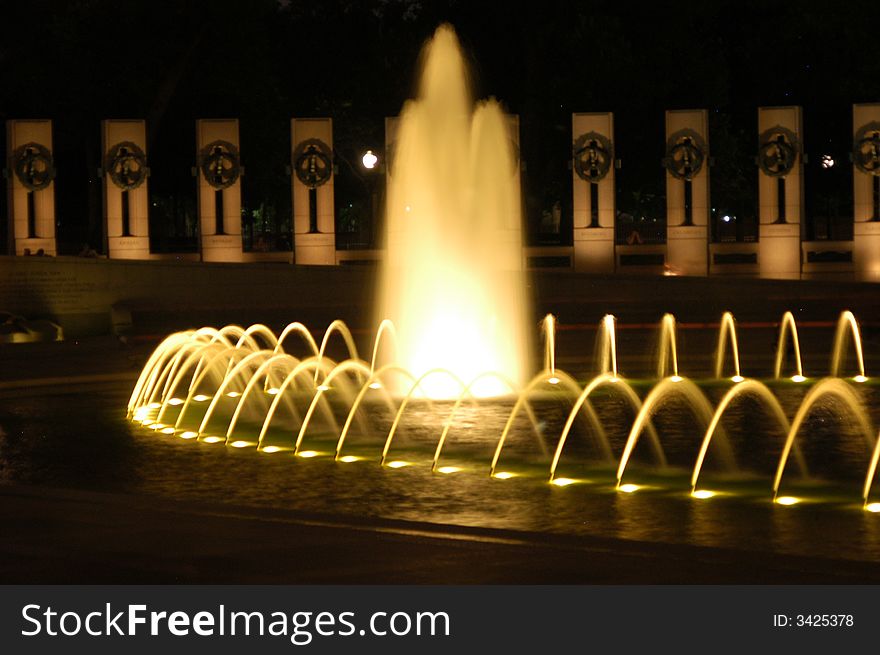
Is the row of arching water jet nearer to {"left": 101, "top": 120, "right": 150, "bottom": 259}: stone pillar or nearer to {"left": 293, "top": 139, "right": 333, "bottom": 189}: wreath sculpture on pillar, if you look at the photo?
{"left": 293, "top": 139, "right": 333, "bottom": 189}: wreath sculpture on pillar

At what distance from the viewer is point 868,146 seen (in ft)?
120

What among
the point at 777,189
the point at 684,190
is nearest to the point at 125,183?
the point at 684,190

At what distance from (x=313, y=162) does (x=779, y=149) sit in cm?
1135

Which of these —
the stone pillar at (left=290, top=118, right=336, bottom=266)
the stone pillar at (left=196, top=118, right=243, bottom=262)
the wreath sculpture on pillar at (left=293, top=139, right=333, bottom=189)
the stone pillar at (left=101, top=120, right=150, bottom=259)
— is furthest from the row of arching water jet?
the stone pillar at (left=101, top=120, right=150, bottom=259)

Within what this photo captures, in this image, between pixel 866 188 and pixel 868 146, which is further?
pixel 866 188

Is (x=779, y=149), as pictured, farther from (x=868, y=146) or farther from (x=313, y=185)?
(x=313, y=185)

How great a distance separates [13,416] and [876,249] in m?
26.9

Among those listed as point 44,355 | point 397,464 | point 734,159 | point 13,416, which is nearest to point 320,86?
point 734,159

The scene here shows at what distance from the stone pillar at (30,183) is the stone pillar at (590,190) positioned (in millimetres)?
12617

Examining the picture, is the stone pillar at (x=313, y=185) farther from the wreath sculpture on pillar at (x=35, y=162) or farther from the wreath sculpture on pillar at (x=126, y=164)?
the wreath sculpture on pillar at (x=35, y=162)

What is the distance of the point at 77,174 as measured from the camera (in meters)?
52.3

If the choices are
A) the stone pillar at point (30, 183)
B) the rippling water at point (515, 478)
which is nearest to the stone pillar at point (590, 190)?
the stone pillar at point (30, 183)

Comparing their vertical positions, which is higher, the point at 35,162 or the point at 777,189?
the point at 35,162

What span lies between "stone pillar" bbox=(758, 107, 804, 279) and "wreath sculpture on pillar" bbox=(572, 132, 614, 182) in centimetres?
375
